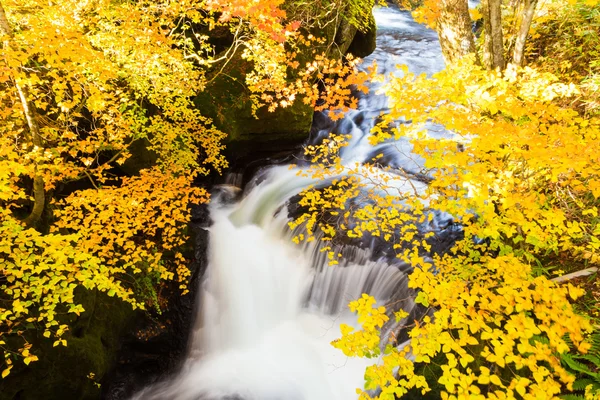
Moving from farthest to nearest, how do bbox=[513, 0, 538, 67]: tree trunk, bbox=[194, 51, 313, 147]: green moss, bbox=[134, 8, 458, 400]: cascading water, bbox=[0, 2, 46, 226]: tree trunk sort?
1. bbox=[194, 51, 313, 147]: green moss
2. bbox=[134, 8, 458, 400]: cascading water
3. bbox=[513, 0, 538, 67]: tree trunk
4. bbox=[0, 2, 46, 226]: tree trunk

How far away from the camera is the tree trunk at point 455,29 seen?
550 cm

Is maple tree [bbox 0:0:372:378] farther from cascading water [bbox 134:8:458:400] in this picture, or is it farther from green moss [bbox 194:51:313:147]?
cascading water [bbox 134:8:458:400]

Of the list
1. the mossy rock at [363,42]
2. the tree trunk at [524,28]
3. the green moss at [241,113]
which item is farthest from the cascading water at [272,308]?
the mossy rock at [363,42]

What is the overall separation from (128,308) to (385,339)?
226 inches

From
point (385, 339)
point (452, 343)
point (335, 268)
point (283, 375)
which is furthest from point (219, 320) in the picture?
point (452, 343)

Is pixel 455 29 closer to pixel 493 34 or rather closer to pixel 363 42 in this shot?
pixel 493 34

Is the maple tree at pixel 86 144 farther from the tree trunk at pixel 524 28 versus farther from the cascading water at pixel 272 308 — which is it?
the tree trunk at pixel 524 28

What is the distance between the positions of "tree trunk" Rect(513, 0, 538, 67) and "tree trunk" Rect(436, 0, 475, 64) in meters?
0.73

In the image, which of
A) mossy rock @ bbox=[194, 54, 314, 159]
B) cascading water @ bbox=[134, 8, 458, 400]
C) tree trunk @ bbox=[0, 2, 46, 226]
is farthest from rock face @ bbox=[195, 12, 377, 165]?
tree trunk @ bbox=[0, 2, 46, 226]

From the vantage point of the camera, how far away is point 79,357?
5.80 metres

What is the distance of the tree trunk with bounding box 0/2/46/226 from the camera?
4051 mm

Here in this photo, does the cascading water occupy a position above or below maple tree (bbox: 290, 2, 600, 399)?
below

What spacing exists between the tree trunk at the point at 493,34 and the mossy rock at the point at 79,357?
8555 millimetres

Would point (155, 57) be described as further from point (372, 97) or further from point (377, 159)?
Answer: point (372, 97)
